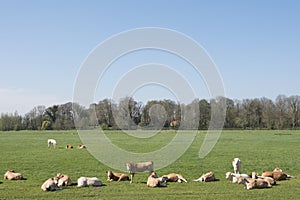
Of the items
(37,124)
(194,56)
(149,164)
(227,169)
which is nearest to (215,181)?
(149,164)

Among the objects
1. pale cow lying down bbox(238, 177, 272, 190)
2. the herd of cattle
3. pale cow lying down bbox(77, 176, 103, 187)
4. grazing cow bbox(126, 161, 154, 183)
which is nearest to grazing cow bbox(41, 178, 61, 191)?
the herd of cattle

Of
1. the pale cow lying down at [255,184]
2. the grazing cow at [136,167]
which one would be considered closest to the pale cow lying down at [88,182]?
the grazing cow at [136,167]

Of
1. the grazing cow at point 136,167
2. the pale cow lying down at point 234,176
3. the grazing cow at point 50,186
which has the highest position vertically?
the grazing cow at point 136,167

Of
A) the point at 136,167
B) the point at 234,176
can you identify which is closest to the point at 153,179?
the point at 136,167

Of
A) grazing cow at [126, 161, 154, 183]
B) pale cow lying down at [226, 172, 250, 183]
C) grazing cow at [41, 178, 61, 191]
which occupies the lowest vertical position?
grazing cow at [41, 178, 61, 191]

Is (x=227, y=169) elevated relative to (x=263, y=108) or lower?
lower

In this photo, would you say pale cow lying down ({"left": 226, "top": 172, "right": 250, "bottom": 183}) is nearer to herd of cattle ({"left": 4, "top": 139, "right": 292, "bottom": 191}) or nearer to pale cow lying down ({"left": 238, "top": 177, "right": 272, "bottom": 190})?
herd of cattle ({"left": 4, "top": 139, "right": 292, "bottom": 191})

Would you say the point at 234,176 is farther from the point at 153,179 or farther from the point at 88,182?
the point at 88,182

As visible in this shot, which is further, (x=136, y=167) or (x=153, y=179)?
(x=136, y=167)

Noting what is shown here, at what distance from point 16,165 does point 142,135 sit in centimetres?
4140

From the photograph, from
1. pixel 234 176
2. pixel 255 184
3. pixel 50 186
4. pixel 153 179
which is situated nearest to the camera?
pixel 50 186

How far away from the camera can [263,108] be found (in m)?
118

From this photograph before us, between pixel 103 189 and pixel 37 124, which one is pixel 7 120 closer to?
pixel 37 124

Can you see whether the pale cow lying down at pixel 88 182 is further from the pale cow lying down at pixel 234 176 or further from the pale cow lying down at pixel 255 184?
the pale cow lying down at pixel 255 184
